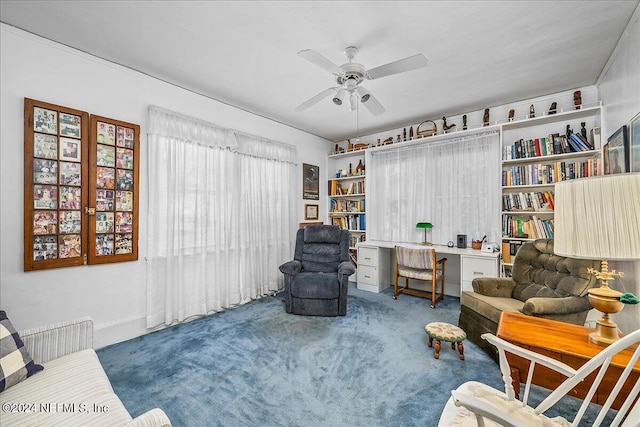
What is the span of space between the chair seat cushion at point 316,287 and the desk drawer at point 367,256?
1149mm

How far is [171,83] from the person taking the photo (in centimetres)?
296

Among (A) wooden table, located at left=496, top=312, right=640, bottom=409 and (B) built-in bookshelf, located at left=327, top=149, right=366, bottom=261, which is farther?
(B) built-in bookshelf, located at left=327, top=149, right=366, bottom=261

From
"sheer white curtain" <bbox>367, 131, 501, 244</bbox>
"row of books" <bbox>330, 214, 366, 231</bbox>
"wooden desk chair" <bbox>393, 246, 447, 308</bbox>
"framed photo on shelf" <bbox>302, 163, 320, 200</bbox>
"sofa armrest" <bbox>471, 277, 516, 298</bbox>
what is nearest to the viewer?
"sofa armrest" <bbox>471, 277, 516, 298</bbox>

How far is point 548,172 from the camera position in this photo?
10.3ft

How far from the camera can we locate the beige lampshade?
1130 millimetres

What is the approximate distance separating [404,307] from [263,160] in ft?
9.21

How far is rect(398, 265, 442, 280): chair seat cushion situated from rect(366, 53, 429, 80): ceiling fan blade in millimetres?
2518

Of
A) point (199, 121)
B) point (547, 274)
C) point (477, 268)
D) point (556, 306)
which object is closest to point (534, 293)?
point (547, 274)

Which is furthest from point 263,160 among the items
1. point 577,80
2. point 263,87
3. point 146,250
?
point 577,80

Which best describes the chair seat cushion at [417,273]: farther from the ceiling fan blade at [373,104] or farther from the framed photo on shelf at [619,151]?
the ceiling fan blade at [373,104]

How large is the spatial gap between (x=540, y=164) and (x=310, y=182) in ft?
10.6

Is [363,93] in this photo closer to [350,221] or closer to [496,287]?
[496,287]

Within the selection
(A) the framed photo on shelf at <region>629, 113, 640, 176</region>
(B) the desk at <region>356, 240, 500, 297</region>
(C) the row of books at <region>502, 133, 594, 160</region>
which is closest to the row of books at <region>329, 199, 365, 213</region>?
(B) the desk at <region>356, 240, 500, 297</region>

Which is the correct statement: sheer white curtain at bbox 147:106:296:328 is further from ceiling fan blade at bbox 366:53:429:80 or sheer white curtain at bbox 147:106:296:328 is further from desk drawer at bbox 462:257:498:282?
desk drawer at bbox 462:257:498:282
